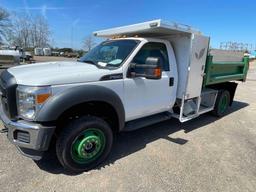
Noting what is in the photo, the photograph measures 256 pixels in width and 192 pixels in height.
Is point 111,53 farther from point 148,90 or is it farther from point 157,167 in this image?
point 157,167

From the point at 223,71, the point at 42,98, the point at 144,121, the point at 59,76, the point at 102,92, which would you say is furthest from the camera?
the point at 223,71

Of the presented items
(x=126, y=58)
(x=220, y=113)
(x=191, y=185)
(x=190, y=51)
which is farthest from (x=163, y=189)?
(x=220, y=113)

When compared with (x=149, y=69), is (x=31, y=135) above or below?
below

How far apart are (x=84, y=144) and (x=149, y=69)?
4.93 feet

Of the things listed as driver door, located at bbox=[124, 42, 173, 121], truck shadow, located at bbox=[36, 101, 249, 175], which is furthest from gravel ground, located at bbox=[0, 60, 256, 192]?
driver door, located at bbox=[124, 42, 173, 121]

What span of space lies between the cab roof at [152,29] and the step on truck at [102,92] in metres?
0.02

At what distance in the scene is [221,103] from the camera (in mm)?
6004

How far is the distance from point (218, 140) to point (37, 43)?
215ft

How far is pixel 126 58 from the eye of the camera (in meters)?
3.39

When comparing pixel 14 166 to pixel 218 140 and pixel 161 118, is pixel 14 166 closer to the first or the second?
pixel 161 118

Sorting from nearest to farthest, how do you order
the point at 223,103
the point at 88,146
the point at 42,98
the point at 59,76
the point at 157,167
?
the point at 42,98
the point at 59,76
the point at 88,146
the point at 157,167
the point at 223,103

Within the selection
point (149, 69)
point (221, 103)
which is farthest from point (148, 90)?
point (221, 103)

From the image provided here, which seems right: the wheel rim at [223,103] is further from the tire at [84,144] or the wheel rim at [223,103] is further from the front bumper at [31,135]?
the front bumper at [31,135]

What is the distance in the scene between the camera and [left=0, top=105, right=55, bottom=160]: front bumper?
259cm
